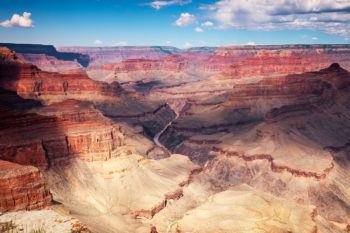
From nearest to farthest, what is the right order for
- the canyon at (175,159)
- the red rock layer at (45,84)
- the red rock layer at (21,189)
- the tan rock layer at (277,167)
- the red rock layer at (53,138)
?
the red rock layer at (21,189) < the canyon at (175,159) < the red rock layer at (53,138) < the tan rock layer at (277,167) < the red rock layer at (45,84)

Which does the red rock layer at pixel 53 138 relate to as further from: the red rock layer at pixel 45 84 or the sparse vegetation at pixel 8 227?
the red rock layer at pixel 45 84

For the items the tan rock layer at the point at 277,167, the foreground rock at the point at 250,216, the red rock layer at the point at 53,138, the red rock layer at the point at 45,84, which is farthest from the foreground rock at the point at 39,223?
the red rock layer at the point at 45,84

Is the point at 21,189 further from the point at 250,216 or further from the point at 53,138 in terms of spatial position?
the point at 250,216

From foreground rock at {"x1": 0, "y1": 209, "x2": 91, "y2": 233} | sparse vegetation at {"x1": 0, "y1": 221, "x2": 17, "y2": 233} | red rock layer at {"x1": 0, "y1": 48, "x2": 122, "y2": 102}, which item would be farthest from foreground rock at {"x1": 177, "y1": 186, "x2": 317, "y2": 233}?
red rock layer at {"x1": 0, "y1": 48, "x2": 122, "y2": 102}

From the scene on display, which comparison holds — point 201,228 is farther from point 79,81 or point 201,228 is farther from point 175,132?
point 79,81

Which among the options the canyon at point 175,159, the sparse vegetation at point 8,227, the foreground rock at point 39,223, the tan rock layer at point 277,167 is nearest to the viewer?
the sparse vegetation at point 8,227

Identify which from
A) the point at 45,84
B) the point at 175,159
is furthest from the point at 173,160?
the point at 45,84

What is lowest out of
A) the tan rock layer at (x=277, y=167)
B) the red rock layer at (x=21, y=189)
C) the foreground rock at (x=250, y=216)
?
→ the tan rock layer at (x=277, y=167)
